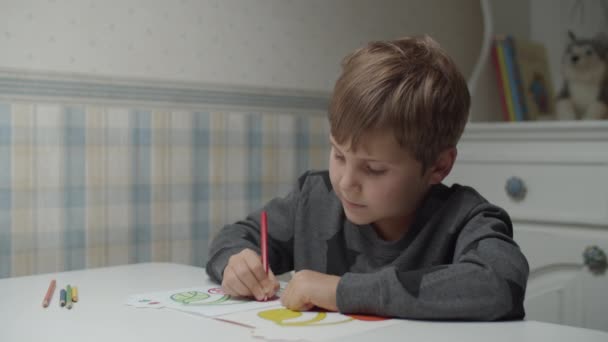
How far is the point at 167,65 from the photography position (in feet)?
5.78

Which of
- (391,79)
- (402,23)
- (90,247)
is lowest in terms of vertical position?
(90,247)

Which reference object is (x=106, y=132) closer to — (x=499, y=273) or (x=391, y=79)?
(x=391, y=79)

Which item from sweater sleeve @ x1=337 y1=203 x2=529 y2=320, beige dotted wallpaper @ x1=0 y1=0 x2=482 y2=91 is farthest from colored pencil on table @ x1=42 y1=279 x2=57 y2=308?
beige dotted wallpaper @ x1=0 y1=0 x2=482 y2=91

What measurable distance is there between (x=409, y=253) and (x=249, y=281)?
0.25m

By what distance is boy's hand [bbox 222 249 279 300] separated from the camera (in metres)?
0.96

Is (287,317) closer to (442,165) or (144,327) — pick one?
(144,327)

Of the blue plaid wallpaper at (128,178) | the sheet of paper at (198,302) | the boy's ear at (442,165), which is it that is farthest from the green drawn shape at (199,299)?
the blue plaid wallpaper at (128,178)

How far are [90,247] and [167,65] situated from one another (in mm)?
484

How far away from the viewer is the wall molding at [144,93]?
1.55 meters

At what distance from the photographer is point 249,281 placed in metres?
0.97

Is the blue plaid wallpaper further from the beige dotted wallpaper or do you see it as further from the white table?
the white table

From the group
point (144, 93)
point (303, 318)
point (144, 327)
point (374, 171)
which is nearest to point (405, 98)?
point (374, 171)

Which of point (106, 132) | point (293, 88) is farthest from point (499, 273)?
point (293, 88)

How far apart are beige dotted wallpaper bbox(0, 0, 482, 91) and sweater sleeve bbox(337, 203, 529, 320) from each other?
3.31 ft
